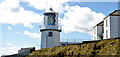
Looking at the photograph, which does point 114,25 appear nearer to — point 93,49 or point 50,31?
point 50,31

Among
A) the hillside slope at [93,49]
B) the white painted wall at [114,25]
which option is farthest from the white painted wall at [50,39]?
the hillside slope at [93,49]

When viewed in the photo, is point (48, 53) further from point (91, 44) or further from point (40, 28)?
point (40, 28)

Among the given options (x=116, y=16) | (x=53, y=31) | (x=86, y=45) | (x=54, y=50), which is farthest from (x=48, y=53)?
(x=53, y=31)

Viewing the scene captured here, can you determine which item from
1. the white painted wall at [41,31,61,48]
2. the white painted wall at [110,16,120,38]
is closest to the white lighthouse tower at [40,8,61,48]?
the white painted wall at [41,31,61,48]

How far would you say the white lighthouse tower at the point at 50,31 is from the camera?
Answer: 24.1m

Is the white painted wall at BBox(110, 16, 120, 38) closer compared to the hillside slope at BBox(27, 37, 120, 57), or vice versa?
the hillside slope at BBox(27, 37, 120, 57)

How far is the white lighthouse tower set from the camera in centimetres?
2408

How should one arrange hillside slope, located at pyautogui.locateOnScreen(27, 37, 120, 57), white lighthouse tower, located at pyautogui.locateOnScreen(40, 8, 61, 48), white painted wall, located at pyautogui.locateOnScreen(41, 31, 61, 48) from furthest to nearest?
white lighthouse tower, located at pyautogui.locateOnScreen(40, 8, 61, 48)
white painted wall, located at pyautogui.locateOnScreen(41, 31, 61, 48)
hillside slope, located at pyautogui.locateOnScreen(27, 37, 120, 57)

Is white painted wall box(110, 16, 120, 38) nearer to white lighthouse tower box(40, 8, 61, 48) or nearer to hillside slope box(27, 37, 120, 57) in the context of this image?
white lighthouse tower box(40, 8, 61, 48)

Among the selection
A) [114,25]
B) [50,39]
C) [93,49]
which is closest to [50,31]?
[50,39]

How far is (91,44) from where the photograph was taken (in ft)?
22.6

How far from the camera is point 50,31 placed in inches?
957

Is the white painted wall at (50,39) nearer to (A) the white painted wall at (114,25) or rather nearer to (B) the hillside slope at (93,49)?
(A) the white painted wall at (114,25)

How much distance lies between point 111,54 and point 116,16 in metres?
15.8
